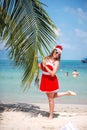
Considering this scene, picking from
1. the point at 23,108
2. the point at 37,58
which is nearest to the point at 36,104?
the point at 23,108

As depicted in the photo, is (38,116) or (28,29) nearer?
(28,29)

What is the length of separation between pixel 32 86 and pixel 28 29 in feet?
2.18

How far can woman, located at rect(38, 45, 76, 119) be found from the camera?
283 cm

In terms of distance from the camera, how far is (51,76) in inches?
113

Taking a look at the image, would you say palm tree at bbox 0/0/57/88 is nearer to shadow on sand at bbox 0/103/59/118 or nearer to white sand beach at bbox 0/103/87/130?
white sand beach at bbox 0/103/87/130

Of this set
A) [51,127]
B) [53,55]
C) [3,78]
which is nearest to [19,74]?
[3,78]

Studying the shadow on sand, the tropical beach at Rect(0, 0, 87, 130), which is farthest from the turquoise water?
the shadow on sand

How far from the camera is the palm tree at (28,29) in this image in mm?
2467

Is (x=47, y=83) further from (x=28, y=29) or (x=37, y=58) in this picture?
(x=28, y=29)

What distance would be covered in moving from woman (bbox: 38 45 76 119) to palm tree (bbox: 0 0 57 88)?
276 mm

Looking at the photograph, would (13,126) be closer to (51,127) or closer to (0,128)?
(0,128)

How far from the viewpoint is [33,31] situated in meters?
2.48

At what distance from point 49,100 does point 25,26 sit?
0.82 m

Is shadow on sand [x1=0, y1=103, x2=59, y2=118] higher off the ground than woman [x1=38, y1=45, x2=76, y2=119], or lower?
lower
